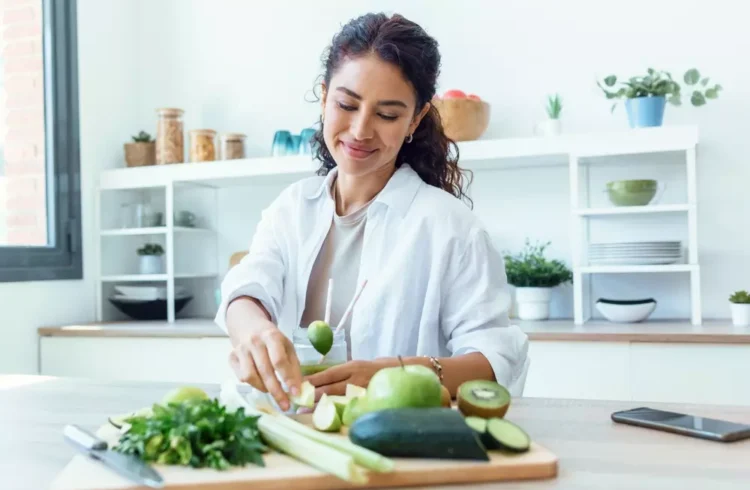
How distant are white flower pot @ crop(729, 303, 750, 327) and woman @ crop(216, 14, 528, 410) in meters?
1.46

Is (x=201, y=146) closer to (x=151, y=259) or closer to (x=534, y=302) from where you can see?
(x=151, y=259)

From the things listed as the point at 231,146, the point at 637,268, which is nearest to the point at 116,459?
the point at 637,268

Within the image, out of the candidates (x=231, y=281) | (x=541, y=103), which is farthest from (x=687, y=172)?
(x=231, y=281)

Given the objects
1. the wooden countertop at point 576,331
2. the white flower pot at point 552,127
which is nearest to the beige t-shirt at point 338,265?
the wooden countertop at point 576,331

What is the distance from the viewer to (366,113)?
1.50 metres

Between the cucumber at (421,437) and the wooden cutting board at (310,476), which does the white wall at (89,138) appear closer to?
the wooden cutting board at (310,476)

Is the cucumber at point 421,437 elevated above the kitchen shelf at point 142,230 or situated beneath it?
situated beneath

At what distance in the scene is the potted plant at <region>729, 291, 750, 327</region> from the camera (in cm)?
266

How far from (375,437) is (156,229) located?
107 inches

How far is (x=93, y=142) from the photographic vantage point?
3.48m

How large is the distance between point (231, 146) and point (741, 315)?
7.01 feet

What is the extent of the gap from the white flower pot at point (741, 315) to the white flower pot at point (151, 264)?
2399mm

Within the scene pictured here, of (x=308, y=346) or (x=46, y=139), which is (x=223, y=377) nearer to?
(x=46, y=139)

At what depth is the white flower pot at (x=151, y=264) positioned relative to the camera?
352cm
